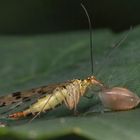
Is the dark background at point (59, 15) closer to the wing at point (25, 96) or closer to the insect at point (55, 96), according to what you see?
the insect at point (55, 96)

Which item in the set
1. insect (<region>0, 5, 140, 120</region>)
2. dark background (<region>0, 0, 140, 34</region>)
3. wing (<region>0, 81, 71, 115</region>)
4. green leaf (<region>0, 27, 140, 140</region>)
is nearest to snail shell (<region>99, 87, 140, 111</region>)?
insect (<region>0, 5, 140, 120</region>)

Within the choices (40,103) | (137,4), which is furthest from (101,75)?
(137,4)

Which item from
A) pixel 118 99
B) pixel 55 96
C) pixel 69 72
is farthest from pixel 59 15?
pixel 118 99

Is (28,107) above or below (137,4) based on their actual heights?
below

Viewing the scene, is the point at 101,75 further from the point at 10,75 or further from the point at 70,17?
the point at 70,17

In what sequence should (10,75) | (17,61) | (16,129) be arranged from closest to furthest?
1. (16,129)
2. (10,75)
3. (17,61)

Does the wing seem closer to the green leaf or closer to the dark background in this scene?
the green leaf

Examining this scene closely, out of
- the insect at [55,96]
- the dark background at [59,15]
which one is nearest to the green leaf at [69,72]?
the insect at [55,96]
